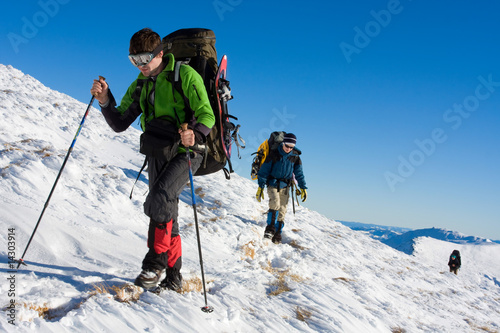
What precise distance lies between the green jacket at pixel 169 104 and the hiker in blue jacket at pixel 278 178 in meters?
5.25

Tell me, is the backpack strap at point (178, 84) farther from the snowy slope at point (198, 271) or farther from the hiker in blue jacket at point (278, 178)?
the hiker in blue jacket at point (278, 178)

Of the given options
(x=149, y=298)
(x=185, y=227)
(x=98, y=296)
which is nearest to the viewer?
(x=98, y=296)

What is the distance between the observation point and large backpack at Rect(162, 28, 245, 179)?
3.71 m

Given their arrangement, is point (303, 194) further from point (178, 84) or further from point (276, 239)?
point (178, 84)

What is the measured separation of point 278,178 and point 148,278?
5.80 meters

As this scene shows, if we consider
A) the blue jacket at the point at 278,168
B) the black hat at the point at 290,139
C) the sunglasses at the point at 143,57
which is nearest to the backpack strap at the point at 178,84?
the sunglasses at the point at 143,57

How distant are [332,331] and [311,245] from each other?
502 cm

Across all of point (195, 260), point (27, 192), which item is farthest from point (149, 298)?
point (27, 192)

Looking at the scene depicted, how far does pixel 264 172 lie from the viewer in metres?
8.59

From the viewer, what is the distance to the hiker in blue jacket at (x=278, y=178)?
8.42 meters

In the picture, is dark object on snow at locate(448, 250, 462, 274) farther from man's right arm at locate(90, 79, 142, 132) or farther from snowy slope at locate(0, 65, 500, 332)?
man's right arm at locate(90, 79, 142, 132)

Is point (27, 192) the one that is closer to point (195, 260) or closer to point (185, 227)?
point (185, 227)

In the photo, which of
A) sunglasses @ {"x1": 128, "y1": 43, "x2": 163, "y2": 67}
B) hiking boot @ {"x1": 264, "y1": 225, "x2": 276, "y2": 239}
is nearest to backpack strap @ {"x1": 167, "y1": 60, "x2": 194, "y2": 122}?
sunglasses @ {"x1": 128, "y1": 43, "x2": 163, "y2": 67}

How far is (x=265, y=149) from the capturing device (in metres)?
8.91
